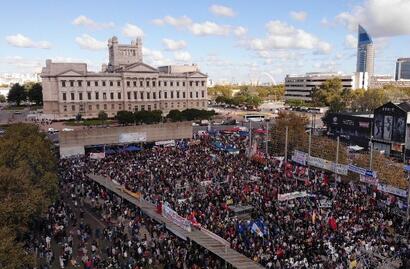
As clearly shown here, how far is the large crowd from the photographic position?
1927 cm

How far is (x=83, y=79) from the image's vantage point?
90.9m

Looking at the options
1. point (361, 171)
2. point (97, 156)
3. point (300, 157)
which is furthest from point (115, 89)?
point (361, 171)

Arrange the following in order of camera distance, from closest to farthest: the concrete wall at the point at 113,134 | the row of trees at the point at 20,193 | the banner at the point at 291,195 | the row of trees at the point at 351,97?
the row of trees at the point at 20,193 → the banner at the point at 291,195 → the concrete wall at the point at 113,134 → the row of trees at the point at 351,97

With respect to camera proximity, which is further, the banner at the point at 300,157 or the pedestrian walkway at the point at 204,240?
the banner at the point at 300,157

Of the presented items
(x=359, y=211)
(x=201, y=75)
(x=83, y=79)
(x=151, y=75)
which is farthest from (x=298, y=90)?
(x=359, y=211)

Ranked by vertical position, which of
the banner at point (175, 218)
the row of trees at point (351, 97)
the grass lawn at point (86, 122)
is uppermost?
the row of trees at point (351, 97)

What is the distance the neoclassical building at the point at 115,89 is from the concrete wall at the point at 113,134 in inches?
1967

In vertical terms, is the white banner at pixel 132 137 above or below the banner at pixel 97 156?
above

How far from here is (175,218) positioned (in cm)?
2264

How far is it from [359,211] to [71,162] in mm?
27691

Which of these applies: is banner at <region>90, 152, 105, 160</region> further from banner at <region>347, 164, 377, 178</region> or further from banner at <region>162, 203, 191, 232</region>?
banner at <region>347, 164, 377, 178</region>

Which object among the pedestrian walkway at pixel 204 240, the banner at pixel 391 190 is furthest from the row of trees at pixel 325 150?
the pedestrian walkway at pixel 204 240

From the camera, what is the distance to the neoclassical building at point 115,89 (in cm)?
9000

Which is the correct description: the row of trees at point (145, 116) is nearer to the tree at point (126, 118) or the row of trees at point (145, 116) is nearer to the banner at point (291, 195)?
the tree at point (126, 118)
